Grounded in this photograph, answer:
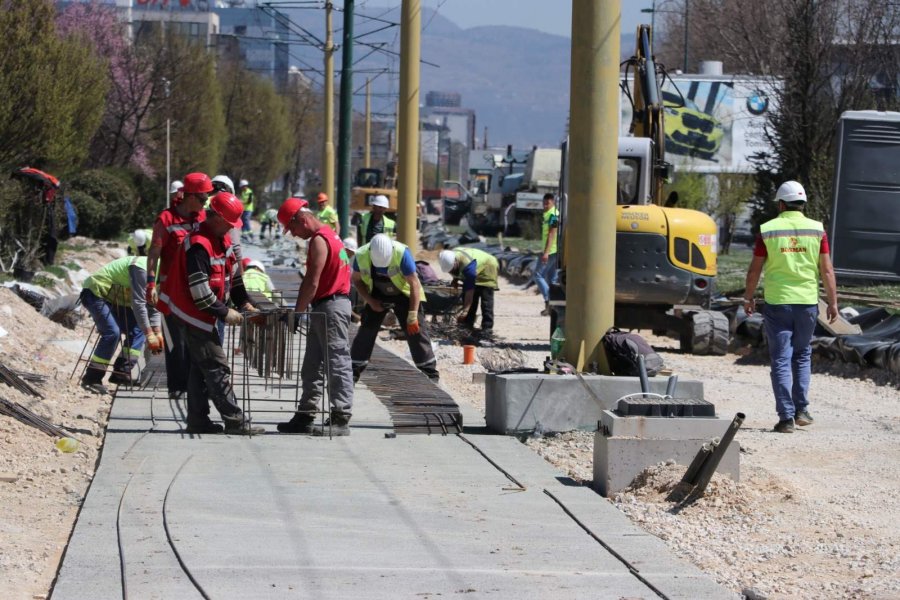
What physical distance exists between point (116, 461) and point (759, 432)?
5.13m

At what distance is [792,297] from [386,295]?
3638 millimetres

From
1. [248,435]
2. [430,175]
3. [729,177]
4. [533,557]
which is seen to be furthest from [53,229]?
[430,175]

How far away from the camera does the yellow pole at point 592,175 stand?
426 inches

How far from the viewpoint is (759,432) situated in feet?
37.2

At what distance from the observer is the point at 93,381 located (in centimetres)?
1235

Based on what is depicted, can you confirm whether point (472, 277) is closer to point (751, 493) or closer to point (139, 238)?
Answer: point (139, 238)

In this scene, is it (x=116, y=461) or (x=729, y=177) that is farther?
(x=729, y=177)

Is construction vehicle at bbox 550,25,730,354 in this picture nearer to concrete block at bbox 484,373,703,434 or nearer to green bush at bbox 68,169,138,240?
concrete block at bbox 484,373,703,434

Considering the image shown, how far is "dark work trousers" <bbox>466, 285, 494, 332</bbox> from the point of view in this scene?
60.3 ft

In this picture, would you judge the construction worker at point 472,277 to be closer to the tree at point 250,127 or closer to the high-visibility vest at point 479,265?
the high-visibility vest at point 479,265

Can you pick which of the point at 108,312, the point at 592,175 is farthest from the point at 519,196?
the point at 592,175

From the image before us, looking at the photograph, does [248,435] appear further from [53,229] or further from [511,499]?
[53,229]

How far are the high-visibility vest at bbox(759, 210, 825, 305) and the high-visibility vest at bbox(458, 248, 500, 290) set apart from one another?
6374mm

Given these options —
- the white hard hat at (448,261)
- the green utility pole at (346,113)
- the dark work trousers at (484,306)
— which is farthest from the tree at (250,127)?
the white hard hat at (448,261)
